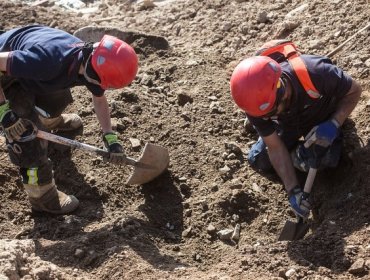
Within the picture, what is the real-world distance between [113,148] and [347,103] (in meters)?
1.79

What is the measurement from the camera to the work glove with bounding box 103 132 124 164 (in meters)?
4.82

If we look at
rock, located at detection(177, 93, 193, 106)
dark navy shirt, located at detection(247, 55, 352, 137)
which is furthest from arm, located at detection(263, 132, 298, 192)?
rock, located at detection(177, 93, 193, 106)

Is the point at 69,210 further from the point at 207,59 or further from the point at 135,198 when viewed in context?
the point at 207,59

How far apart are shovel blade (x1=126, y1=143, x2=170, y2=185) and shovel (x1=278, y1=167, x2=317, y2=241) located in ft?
3.76

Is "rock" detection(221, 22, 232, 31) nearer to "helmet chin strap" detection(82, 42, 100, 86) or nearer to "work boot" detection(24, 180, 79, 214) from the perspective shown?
"helmet chin strap" detection(82, 42, 100, 86)

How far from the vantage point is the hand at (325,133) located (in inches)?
182

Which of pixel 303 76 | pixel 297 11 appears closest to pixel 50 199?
pixel 303 76

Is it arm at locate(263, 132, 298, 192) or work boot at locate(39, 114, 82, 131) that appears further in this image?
work boot at locate(39, 114, 82, 131)

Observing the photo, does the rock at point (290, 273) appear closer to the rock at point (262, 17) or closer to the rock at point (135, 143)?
the rock at point (135, 143)

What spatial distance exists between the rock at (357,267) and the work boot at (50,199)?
2.21 m

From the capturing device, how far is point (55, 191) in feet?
16.3

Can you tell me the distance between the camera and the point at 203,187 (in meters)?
5.23

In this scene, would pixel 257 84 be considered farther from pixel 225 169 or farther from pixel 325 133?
pixel 225 169

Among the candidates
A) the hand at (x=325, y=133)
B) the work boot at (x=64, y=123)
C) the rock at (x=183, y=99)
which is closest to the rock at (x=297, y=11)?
the rock at (x=183, y=99)
